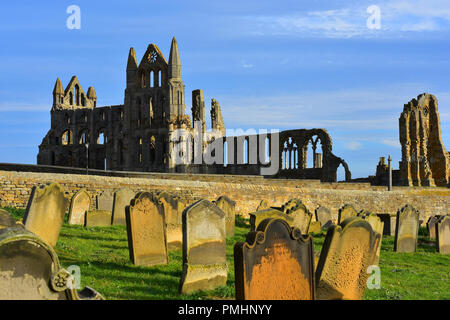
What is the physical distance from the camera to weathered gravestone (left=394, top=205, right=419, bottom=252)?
1339 cm

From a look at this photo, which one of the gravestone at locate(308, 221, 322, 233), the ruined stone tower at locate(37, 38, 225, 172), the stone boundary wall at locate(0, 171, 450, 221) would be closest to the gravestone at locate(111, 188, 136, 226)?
the stone boundary wall at locate(0, 171, 450, 221)

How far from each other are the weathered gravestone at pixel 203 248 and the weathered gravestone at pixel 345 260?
1713mm

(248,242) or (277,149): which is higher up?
(277,149)

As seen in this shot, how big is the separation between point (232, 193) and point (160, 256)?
11.7 m

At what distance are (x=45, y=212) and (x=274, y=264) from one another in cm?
535

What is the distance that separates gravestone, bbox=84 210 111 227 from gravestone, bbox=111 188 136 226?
188 mm

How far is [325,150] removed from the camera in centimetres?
4388

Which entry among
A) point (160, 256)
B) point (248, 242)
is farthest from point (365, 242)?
point (160, 256)

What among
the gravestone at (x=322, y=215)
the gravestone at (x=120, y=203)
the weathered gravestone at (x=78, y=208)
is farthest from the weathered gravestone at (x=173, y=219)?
the gravestone at (x=322, y=215)

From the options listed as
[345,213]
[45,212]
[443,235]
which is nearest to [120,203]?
[45,212]

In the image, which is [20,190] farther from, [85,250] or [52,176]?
[85,250]

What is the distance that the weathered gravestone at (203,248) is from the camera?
7.17 meters

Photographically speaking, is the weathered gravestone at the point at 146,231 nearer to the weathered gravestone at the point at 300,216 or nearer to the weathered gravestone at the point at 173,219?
the weathered gravestone at the point at 173,219

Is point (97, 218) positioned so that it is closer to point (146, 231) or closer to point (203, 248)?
point (146, 231)
